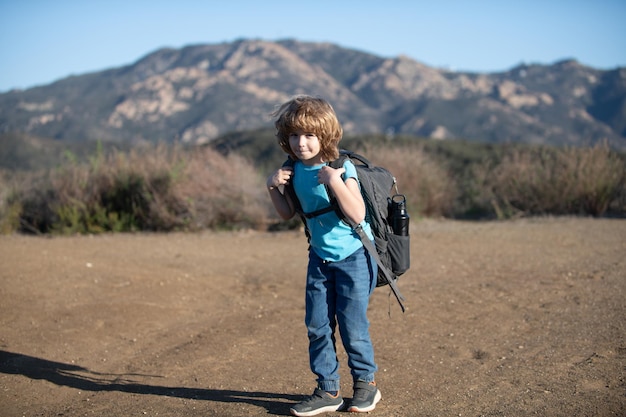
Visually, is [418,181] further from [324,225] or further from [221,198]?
[324,225]

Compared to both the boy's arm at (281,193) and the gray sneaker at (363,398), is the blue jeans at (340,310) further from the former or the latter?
the boy's arm at (281,193)

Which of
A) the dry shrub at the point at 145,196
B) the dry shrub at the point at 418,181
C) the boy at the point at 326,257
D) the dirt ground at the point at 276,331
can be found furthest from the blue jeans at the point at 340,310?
the dry shrub at the point at 418,181

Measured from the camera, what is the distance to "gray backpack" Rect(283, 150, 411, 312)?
370cm

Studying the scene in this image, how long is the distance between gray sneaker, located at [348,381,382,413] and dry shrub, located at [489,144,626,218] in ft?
31.8

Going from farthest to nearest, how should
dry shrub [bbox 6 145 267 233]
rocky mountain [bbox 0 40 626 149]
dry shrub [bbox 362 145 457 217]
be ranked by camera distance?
rocky mountain [bbox 0 40 626 149] < dry shrub [bbox 362 145 457 217] < dry shrub [bbox 6 145 267 233]

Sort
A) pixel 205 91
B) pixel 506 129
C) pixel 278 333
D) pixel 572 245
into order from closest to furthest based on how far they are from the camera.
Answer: pixel 278 333 < pixel 572 245 < pixel 506 129 < pixel 205 91

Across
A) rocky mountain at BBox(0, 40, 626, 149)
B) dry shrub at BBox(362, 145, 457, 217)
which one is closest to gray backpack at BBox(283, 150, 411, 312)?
dry shrub at BBox(362, 145, 457, 217)

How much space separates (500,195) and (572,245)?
4.72m

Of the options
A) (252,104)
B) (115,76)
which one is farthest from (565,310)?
(115,76)

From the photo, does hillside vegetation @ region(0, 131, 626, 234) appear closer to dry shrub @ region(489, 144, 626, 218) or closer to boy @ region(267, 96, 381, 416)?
dry shrub @ region(489, 144, 626, 218)

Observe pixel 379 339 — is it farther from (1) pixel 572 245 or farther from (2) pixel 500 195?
(2) pixel 500 195

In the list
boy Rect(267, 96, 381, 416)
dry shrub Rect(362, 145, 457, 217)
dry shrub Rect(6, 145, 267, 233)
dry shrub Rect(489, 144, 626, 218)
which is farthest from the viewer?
dry shrub Rect(362, 145, 457, 217)

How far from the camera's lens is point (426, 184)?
13.7 m

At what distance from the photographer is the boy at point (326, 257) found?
143 inches
